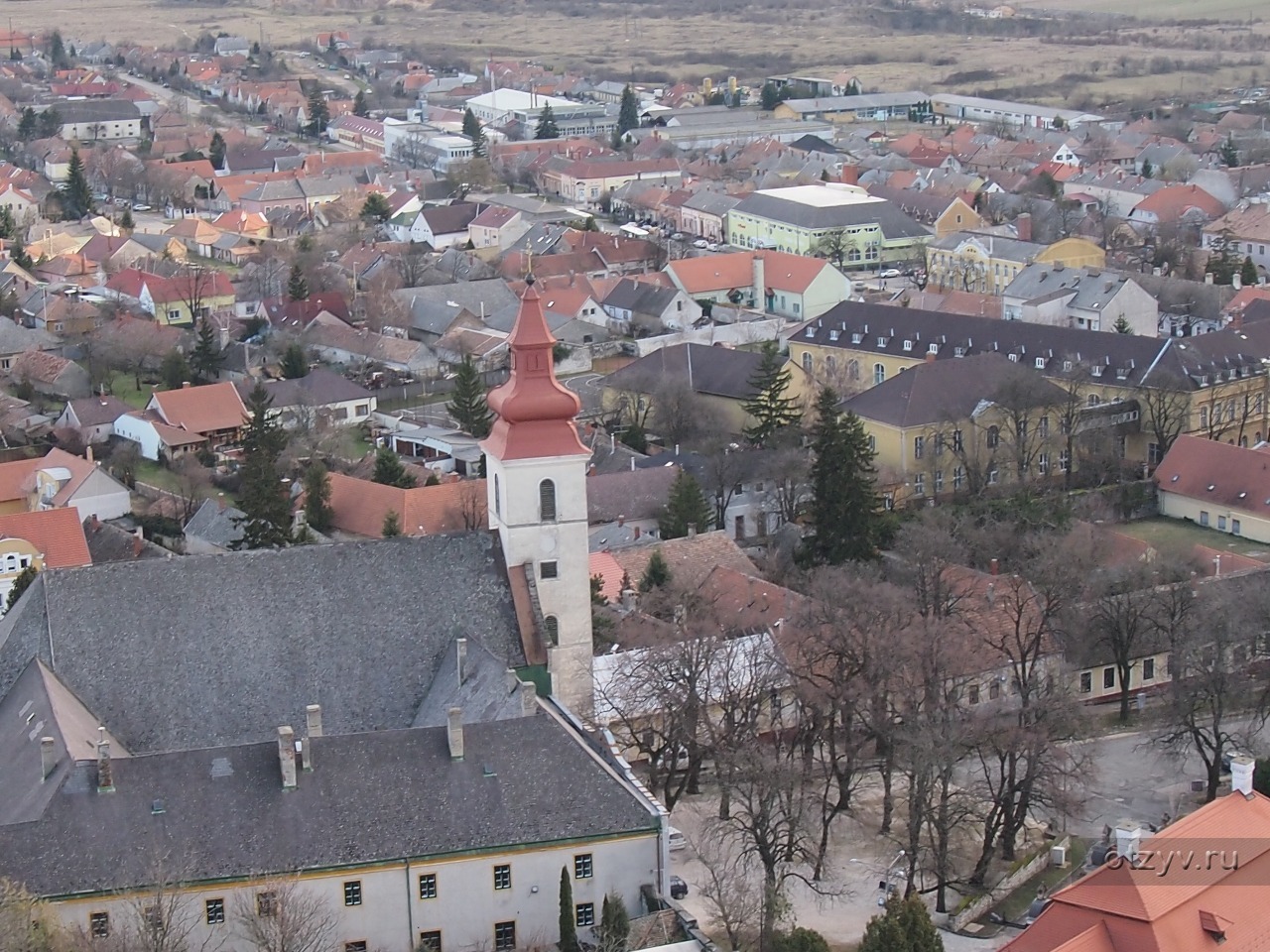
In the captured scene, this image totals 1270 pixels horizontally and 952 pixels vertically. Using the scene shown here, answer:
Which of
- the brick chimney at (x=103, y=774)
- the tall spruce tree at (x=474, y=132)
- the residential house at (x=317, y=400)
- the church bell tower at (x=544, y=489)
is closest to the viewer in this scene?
the brick chimney at (x=103, y=774)

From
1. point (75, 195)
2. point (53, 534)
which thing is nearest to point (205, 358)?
point (53, 534)

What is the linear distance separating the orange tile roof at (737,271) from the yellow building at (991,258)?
6223 mm

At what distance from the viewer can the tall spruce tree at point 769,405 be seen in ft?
228

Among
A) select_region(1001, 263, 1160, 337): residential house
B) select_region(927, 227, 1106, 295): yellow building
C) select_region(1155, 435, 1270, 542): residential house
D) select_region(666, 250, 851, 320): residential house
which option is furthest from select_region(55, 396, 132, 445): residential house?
select_region(927, 227, 1106, 295): yellow building

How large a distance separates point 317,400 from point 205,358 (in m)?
8.61

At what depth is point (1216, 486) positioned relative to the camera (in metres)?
63.7

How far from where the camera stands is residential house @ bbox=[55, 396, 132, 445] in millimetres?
76125

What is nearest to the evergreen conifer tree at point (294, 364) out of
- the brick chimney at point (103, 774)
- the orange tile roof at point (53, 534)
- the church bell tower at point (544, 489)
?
the orange tile roof at point (53, 534)

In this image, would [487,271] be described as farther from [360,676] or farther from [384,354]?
[360,676]

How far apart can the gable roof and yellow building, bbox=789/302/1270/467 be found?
123 inches

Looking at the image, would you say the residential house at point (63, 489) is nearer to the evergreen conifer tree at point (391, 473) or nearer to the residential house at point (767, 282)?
the evergreen conifer tree at point (391, 473)

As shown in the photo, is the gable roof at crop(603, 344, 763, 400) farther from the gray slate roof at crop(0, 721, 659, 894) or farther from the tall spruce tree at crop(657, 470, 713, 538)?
the gray slate roof at crop(0, 721, 659, 894)

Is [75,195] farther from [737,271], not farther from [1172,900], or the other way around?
[1172,900]

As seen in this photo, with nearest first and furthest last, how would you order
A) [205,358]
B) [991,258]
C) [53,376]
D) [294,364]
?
1. [294,364]
2. [53,376]
3. [205,358]
4. [991,258]
